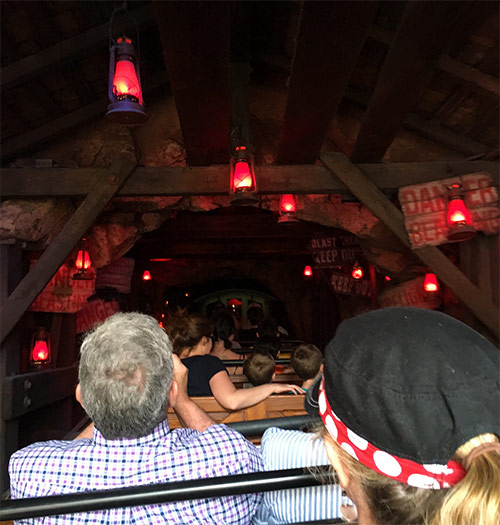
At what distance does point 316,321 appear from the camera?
14.4 m

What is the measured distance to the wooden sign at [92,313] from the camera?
25.3 ft

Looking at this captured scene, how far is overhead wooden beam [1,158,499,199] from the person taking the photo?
488cm

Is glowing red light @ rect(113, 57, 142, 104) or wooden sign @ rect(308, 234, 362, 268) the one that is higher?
glowing red light @ rect(113, 57, 142, 104)

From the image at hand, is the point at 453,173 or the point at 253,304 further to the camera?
the point at 253,304

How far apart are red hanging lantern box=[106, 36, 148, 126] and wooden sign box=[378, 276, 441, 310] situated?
17.5 ft

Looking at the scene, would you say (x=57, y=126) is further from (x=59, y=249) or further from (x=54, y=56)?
(x=59, y=249)

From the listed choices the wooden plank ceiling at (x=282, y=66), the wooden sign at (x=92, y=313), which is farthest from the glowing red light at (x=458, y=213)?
the wooden sign at (x=92, y=313)

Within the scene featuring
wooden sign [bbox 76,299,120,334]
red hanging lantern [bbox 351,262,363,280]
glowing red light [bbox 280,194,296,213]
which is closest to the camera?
glowing red light [bbox 280,194,296,213]

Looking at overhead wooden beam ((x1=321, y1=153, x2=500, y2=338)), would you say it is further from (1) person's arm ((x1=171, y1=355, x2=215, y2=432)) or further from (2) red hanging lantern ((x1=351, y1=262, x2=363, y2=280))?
(2) red hanging lantern ((x1=351, y1=262, x2=363, y2=280))

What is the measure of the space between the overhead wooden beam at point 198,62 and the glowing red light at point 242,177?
34 centimetres

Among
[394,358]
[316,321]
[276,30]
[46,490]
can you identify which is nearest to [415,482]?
[394,358]

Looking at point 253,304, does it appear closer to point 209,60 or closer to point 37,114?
point 37,114

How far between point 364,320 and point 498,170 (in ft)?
15.0

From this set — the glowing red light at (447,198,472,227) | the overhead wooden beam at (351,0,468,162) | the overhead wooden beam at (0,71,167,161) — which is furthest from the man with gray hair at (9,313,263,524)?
the overhead wooden beam at (0,71,167,161)
